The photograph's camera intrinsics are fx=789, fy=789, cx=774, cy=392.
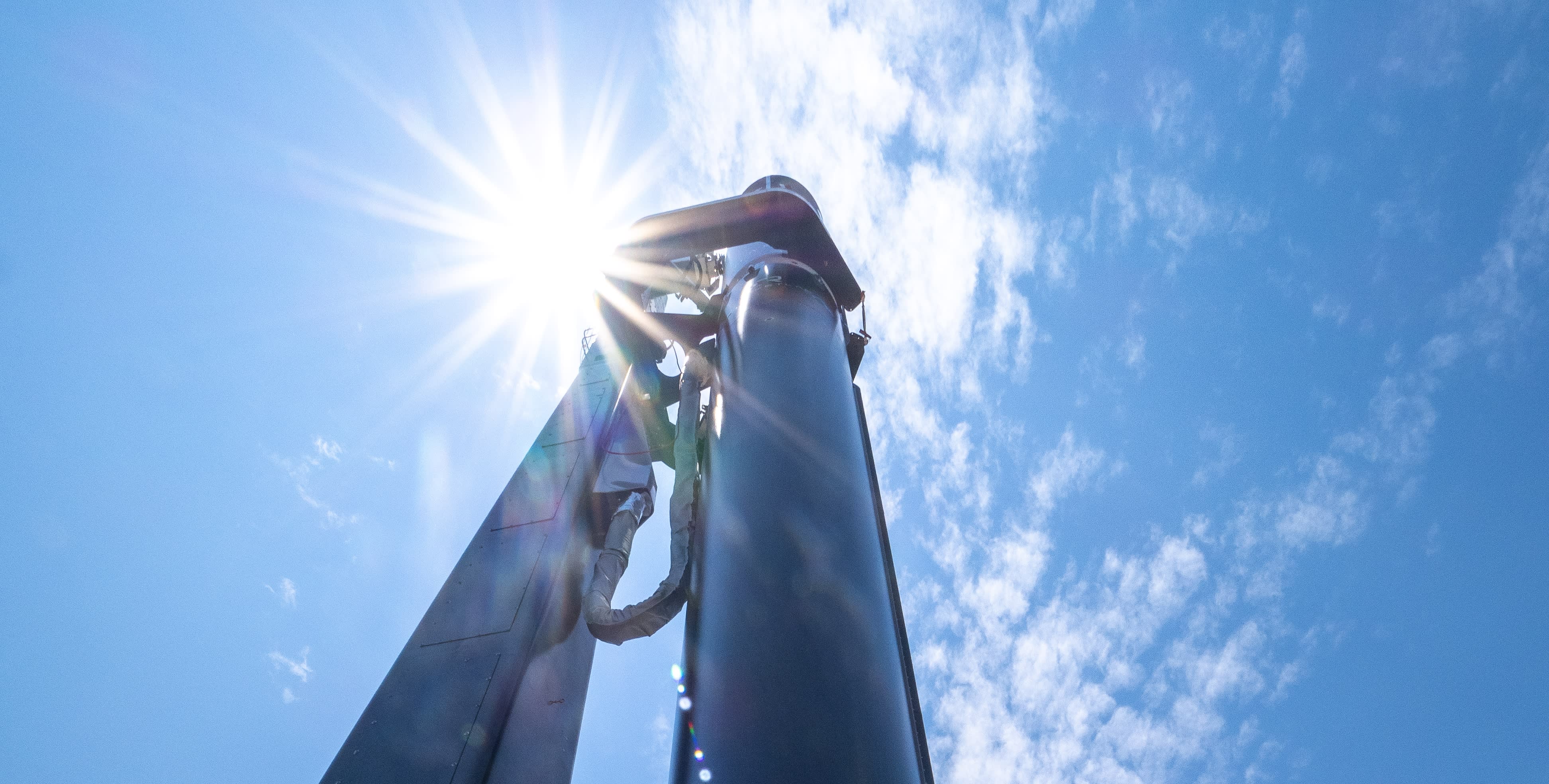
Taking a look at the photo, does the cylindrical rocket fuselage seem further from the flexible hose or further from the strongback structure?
the flexible hose

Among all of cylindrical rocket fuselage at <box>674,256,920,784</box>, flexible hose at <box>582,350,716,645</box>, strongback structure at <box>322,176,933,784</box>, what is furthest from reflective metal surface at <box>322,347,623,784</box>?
cylindrical rocket fuselage at <box>674,256,920,784</box>

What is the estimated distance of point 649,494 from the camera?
7.69 m

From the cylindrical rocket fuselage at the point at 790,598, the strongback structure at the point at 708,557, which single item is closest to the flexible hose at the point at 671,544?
the strongback structure at the point at 708,557

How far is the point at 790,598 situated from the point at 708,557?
81cm

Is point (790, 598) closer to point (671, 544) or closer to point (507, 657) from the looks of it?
point (671, 544)

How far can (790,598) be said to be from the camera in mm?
3885

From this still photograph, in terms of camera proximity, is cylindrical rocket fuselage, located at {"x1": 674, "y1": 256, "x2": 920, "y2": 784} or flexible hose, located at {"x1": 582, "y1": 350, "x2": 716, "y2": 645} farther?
flexible hose, located at {"x1": 582, "y1": 350, "x2": 716, "y2": 645}

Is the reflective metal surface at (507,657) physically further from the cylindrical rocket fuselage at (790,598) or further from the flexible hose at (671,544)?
the cylindrical rocket fuselage at (790,598)

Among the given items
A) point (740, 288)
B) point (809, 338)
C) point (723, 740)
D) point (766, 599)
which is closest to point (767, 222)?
point (740, 288)

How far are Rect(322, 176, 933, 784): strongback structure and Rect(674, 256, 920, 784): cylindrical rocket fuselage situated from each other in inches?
0.5

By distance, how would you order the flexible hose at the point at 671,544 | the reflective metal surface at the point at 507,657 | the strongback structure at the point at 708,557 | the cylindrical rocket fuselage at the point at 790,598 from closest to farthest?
the cylindrical rocket fuselage at the point at 790,598 → the strongback structure at the point at 708,557 → the flexible hose at the point at 671,544 → the reflective metal surface at the point at 507,657

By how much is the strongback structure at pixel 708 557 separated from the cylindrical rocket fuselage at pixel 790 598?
12 mm

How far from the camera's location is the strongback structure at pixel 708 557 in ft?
11.7

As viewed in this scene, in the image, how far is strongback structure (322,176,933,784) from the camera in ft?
11.7
